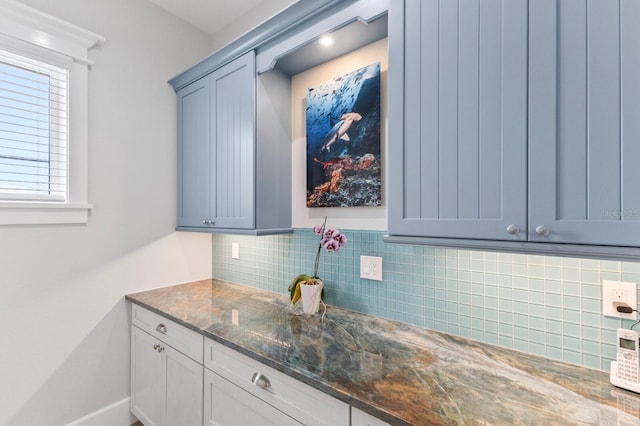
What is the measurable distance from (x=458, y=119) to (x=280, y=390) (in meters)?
1.13

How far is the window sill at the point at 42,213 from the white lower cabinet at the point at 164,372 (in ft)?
2.18

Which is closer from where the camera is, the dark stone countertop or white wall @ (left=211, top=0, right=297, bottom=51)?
the dark stone countertop

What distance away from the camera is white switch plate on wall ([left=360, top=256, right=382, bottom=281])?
153 cm

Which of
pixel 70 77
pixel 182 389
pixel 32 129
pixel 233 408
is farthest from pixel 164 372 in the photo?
pixel 70 77

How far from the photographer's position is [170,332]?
1.65 meters

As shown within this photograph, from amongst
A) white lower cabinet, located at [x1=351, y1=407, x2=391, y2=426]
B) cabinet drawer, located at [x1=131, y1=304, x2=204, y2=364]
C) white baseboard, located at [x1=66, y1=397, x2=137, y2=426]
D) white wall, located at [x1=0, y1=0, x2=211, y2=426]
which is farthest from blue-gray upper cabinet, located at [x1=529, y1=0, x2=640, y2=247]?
white baseboard, located at [x1=66, y1=397, x2=137, y2=426]

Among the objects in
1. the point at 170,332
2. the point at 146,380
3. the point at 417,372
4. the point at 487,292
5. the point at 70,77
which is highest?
the point at 70,77

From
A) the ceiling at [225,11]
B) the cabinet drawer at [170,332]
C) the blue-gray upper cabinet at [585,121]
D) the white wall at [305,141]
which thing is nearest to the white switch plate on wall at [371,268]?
the white wall at [305,141]

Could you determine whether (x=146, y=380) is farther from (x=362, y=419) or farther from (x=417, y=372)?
(x=417, y=372)

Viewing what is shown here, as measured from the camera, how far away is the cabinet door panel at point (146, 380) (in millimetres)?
1726

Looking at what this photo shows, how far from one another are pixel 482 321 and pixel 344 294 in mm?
673

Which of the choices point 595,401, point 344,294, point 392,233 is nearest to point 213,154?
point 344,294

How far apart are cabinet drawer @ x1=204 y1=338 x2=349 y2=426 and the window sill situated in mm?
1110

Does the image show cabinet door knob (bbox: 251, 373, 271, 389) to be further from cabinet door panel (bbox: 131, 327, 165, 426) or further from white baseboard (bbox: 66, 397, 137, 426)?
white baseboard (bbox: 66, 397, 137, 426)
